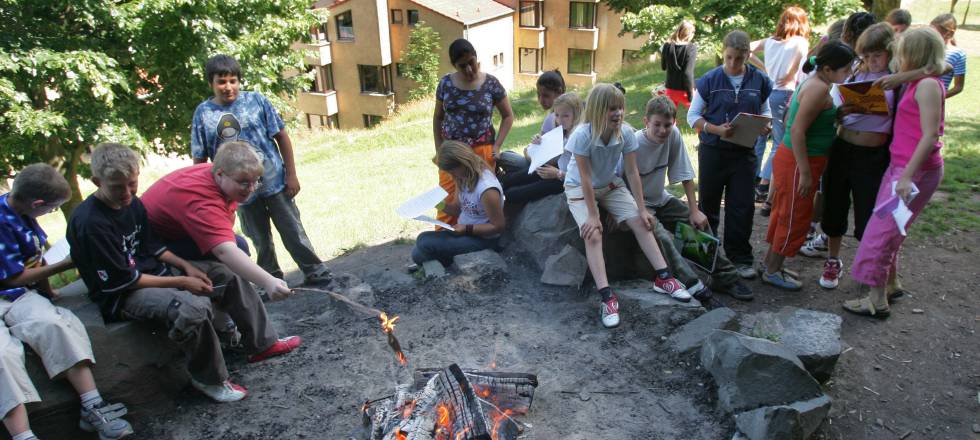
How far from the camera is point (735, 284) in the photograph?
465 centimetres

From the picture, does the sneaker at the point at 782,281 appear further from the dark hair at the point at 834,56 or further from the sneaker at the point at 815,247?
the dark hair at the point at 834,56

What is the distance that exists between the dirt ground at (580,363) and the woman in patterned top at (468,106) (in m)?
1.09

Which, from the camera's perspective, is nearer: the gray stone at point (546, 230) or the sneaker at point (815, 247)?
the gray stone at point (546, 230)

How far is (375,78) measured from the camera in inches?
1163

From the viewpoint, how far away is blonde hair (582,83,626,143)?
13.3 feet

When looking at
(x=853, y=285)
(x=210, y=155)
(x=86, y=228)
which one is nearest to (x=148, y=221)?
(x=86, y=228)

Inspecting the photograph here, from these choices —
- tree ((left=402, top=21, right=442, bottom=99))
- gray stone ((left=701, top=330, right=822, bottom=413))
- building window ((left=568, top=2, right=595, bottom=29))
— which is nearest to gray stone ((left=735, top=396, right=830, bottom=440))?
gray stone ((left=701, top=330, right=822, bottom=413))

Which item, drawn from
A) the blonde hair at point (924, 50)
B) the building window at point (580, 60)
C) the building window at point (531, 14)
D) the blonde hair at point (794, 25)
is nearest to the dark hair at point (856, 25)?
the blonde hair at point (794, 25)

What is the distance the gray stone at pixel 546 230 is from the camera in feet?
16.0

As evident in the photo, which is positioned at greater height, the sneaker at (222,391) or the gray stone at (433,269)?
the gray stone at (433,269)

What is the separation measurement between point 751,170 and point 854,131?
0.72 m

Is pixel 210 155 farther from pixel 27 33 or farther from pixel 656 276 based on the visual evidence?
pixel 27 33

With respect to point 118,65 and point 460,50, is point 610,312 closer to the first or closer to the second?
point 460,50

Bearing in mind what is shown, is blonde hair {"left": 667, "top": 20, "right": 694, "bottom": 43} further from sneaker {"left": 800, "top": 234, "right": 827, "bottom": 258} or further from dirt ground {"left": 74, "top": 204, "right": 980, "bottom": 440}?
dirt ground {"left": 74, "top": 204, "right": 980, "bottom": 440}
